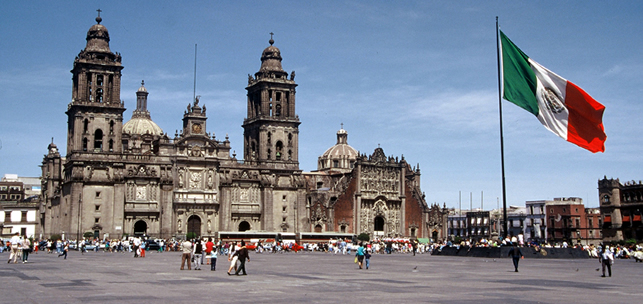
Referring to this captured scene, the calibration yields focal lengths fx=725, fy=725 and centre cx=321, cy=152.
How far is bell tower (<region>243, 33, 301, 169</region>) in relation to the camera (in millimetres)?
90938

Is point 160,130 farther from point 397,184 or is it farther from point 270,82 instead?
point 397,184

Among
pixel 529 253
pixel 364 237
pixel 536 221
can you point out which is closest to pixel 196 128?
pixel 364 237

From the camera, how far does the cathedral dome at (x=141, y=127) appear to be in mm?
105188

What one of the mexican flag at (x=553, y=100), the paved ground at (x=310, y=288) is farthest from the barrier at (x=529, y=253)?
the mexican flag at (x=553, y=100)

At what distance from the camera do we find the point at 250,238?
80062 mm

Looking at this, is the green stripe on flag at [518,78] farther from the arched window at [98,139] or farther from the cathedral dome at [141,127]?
the cathedral dome at [141,127]

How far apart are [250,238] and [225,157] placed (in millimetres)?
12888

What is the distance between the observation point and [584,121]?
24500mm

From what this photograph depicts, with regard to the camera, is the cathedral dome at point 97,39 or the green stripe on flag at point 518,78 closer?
the green stripe on flag at point 518,78

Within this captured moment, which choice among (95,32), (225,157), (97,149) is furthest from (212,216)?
(95,32)

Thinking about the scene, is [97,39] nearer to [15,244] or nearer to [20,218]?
[20,218]

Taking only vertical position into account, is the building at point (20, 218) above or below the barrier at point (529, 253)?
above

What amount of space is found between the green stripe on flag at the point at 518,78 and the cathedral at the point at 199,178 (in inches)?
→ 2363

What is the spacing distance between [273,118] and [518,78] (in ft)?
213
